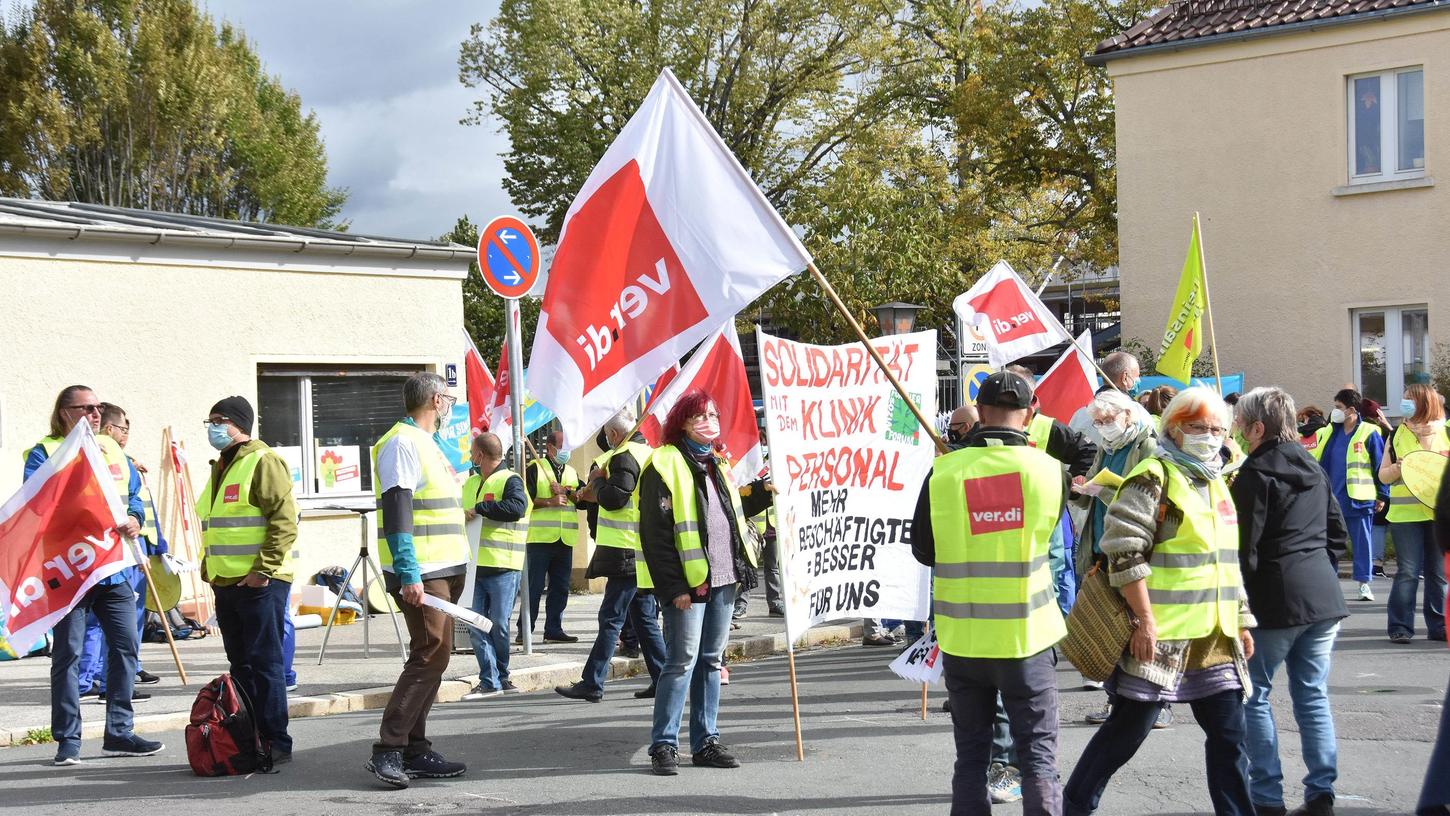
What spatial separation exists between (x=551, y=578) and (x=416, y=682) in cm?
517

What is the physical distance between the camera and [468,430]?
47.2 feet

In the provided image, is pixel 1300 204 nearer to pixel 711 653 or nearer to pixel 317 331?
pixel 317 331

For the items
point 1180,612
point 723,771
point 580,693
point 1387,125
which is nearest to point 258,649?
point 723,771

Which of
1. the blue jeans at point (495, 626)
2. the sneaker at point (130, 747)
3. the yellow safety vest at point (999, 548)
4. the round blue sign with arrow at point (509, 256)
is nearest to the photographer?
the yellow safety vest at point (999, 548)

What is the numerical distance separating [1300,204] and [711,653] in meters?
17.5

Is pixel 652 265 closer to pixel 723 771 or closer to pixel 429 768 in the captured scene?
pixel 723 771

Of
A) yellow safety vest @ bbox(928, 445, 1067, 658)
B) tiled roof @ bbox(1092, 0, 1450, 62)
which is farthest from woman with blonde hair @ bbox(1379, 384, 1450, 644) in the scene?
tiled roof @ bbox(1092, 0, 1450, 62)

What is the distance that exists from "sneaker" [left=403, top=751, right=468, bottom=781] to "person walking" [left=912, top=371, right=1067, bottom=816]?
2.92 meters

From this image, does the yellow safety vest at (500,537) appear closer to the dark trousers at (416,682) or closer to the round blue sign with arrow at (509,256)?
the round blue sign with arrow at (509,256)

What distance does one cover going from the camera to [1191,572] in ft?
18.2

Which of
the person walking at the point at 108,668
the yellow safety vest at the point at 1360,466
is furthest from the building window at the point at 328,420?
the yellow safety vest at the point at 1360,466

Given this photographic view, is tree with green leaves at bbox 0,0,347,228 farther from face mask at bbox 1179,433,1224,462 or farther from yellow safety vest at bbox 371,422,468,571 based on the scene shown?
face mask at bbox 1179,433,1224,462

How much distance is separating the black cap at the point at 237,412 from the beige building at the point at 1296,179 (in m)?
18.0

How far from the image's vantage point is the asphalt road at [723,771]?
6621 mm
